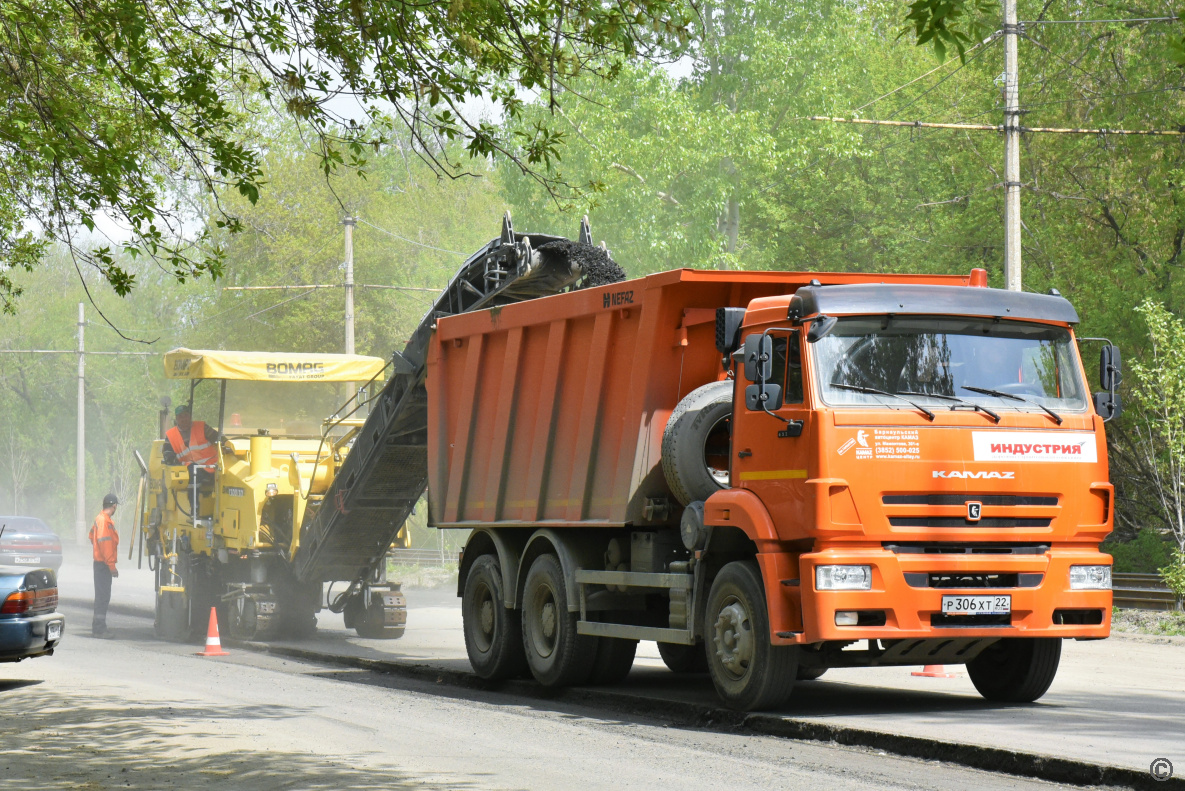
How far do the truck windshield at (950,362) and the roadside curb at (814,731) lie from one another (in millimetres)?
2084

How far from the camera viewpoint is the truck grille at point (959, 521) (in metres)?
9.38

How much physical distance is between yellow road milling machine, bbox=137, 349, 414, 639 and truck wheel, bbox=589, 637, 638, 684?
18.8 feet

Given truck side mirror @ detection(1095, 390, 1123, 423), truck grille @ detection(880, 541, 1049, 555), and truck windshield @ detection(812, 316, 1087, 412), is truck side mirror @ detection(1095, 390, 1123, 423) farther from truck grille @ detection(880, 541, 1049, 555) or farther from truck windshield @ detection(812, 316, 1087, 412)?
truck grille @ detection(880, 541, 1049, 555)

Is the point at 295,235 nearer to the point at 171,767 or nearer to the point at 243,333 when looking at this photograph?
the point at 243,333

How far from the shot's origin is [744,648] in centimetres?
984

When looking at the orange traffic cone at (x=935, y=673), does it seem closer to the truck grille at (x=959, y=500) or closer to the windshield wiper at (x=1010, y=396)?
the truck grille at (x=959, y=500)

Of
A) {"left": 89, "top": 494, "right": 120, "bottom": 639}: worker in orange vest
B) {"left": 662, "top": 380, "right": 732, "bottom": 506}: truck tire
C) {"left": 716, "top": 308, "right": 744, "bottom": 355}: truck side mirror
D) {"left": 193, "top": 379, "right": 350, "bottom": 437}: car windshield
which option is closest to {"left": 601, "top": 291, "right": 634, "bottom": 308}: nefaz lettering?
{"left": 662, "top": 380, "right": 732, "bottom": 506}: truck tire

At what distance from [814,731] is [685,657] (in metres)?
4.37

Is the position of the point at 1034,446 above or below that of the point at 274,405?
below

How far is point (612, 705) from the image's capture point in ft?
37.8

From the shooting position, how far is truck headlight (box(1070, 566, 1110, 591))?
980cm

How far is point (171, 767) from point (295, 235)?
40.6 m

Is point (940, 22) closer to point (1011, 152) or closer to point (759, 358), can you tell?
point (759, 358)

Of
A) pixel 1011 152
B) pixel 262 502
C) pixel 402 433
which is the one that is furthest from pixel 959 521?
pixel 1011 152
